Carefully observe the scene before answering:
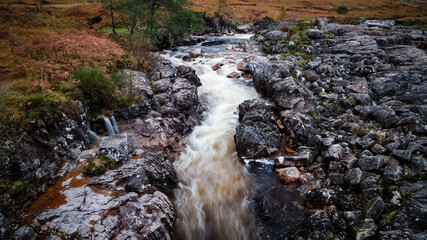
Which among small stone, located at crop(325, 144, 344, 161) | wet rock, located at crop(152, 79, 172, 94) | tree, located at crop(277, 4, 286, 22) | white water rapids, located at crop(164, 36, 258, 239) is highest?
tree, located at crop(277, 4, 286, 22)

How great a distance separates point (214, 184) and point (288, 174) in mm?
3673

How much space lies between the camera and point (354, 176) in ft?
28.5

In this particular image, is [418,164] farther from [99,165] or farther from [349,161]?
[99,165]

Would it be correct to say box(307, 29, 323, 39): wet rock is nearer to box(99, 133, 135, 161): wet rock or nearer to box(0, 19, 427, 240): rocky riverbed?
box(0, 19, 427, 240): rocky riverbed

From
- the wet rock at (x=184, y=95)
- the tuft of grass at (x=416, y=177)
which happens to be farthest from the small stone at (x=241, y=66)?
the tuft of grass at (x=416, y=177)

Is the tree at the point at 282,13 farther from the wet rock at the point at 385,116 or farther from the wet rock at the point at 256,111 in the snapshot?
the wet rock at the point at 385,116

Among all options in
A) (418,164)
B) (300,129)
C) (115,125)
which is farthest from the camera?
(300,129)

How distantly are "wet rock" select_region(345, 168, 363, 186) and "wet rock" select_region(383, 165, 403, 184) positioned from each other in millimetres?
843

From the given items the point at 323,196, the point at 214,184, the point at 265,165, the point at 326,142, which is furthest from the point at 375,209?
the point at 214,184

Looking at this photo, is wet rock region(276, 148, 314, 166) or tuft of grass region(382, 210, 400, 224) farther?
wet rock region(276, 148, 314, 166)

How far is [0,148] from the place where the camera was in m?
6.22

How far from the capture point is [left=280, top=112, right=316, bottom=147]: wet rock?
11734mm

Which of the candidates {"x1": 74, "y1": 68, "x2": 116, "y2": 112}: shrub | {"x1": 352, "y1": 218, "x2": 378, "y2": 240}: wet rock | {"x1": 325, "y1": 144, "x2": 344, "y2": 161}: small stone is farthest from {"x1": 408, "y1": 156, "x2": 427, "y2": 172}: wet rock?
{"x1": 74, "y1": 68, "x2": 116, "y2": 112}: shrub

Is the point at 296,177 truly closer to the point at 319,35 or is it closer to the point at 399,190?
the point at 399,190
